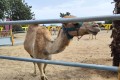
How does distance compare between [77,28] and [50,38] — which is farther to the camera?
[50,38]

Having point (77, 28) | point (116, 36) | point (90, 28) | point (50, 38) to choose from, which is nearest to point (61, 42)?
point (77, 28)

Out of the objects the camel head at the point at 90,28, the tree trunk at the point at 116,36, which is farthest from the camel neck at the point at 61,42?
the tree trunk at the point at 116,36

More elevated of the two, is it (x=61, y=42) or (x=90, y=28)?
(x=90, y=28)

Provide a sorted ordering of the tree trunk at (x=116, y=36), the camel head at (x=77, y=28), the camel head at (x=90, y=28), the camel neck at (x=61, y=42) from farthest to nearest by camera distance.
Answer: the tree trunk at (x=116, y=36) → the camel neck at (x=61, y=42) → the camel head at (x=77, y=28) → the camel head at (x=90, y=28)

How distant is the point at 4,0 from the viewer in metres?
28.8

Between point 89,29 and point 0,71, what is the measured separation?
560 centimetres

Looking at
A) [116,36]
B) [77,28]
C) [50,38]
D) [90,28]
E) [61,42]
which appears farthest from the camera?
[116,36]

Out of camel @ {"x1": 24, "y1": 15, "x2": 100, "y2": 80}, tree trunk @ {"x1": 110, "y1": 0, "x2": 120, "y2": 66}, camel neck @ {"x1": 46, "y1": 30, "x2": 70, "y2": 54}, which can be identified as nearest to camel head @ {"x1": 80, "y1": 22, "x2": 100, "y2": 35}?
camel @ {"x1": 24, "y1": 15, "x2": 100, "y2": 80}

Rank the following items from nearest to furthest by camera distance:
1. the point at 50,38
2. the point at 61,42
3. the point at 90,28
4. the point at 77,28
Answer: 1. the point at 90,28
2. the point at 77,28
3. the point at 61,42
4. the point at 50,38

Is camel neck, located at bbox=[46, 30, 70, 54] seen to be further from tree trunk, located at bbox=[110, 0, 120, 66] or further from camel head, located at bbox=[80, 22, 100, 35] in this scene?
tree trunk, located at bbox=[110, 0, 120, 66]

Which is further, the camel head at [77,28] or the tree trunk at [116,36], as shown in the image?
the tree trunk at [116,36]

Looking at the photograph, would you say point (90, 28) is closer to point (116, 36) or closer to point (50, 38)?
point (50, 38)

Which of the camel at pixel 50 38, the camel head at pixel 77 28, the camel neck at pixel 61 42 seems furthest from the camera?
the camel neck at pixel 61 42

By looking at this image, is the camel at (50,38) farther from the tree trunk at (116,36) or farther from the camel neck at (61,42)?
the tree trunk at (116,36)
